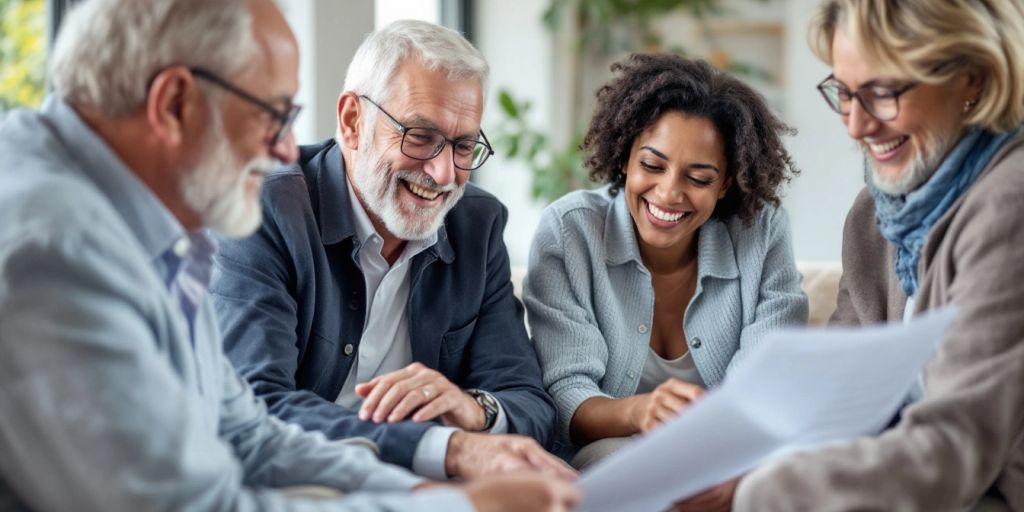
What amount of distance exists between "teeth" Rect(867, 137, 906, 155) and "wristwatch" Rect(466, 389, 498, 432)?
81 centimetres

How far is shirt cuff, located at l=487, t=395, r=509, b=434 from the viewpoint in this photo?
2039 millimetres

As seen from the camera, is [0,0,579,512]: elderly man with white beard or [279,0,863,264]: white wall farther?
[279,0,863,264]: white wall

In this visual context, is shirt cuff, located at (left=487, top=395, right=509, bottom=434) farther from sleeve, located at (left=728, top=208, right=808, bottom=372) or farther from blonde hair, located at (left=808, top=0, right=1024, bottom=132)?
blonde hair, located at (left=808, top=0, right=1024, bottom=132)

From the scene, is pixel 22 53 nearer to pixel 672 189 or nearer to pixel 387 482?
pixel 672 189

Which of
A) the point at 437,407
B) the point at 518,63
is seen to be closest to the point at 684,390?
the point at 437,407

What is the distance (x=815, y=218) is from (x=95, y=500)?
4989 mm

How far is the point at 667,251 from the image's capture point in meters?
2.45

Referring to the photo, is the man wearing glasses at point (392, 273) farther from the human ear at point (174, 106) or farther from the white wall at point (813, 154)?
the white wall at point (813, 154)

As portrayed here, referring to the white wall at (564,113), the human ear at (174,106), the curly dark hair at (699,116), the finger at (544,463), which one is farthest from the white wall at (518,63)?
the human ear at (174,106)

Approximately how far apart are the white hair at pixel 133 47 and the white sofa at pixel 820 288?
148cm

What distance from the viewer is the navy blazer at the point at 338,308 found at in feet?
6.36

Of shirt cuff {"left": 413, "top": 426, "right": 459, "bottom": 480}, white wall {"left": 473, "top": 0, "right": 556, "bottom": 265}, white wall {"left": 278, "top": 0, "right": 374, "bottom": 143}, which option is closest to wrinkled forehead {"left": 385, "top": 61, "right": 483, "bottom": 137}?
shirt cuff {"left": 413, "top": 426, "right": 459, "bottom": 480}

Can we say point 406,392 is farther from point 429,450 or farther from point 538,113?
point 538,113

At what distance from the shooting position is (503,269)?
2.35 metres
